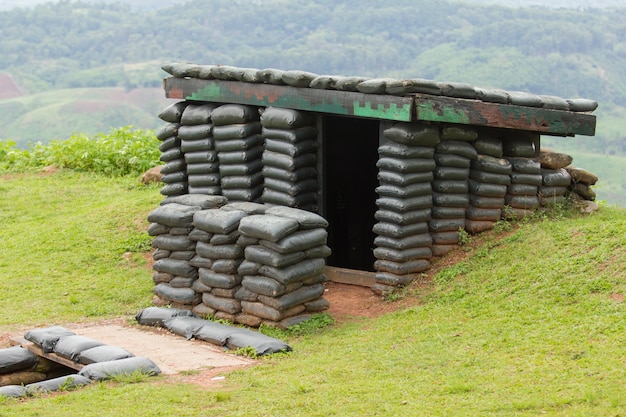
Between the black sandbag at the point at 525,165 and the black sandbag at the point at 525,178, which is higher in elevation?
the black sandbag at the point at 525,165

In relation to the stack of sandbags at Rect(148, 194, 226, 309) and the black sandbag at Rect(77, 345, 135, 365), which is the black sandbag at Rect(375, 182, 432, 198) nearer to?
the stack of sandbags at Rect(148, 194, 226, 309)

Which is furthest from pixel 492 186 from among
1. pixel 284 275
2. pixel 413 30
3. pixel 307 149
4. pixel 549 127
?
pixel 413 30

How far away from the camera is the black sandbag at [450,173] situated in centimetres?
1195

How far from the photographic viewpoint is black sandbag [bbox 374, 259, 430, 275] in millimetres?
11789

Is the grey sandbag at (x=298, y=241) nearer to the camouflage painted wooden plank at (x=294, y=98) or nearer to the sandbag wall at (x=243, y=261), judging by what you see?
the sandbag wall at (x=243, y=261)

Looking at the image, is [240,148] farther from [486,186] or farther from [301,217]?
[486,186]

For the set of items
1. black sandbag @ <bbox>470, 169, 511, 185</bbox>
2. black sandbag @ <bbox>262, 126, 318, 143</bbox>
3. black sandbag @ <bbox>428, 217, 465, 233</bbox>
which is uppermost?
black sandbag @ <bbox>262, 126, 318, 143</bbox>

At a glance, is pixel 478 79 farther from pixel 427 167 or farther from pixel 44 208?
pixel 427 167

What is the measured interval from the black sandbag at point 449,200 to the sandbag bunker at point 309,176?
0.02 meters

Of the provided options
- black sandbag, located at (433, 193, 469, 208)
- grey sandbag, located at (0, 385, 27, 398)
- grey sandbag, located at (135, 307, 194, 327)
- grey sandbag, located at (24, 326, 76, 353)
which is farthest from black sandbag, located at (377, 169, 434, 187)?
grey sandbag, located at (0, 385, 27, 398)

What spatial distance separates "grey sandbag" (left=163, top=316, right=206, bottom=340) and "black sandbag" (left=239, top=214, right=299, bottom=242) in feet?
3.87

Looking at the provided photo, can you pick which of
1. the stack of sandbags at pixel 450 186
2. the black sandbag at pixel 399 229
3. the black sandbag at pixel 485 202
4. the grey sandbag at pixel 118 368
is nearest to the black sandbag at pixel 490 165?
the stack of sandbags at pixel 450 186

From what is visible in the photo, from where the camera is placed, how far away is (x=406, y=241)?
11.8 metres

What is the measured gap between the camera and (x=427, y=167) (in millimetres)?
11773
